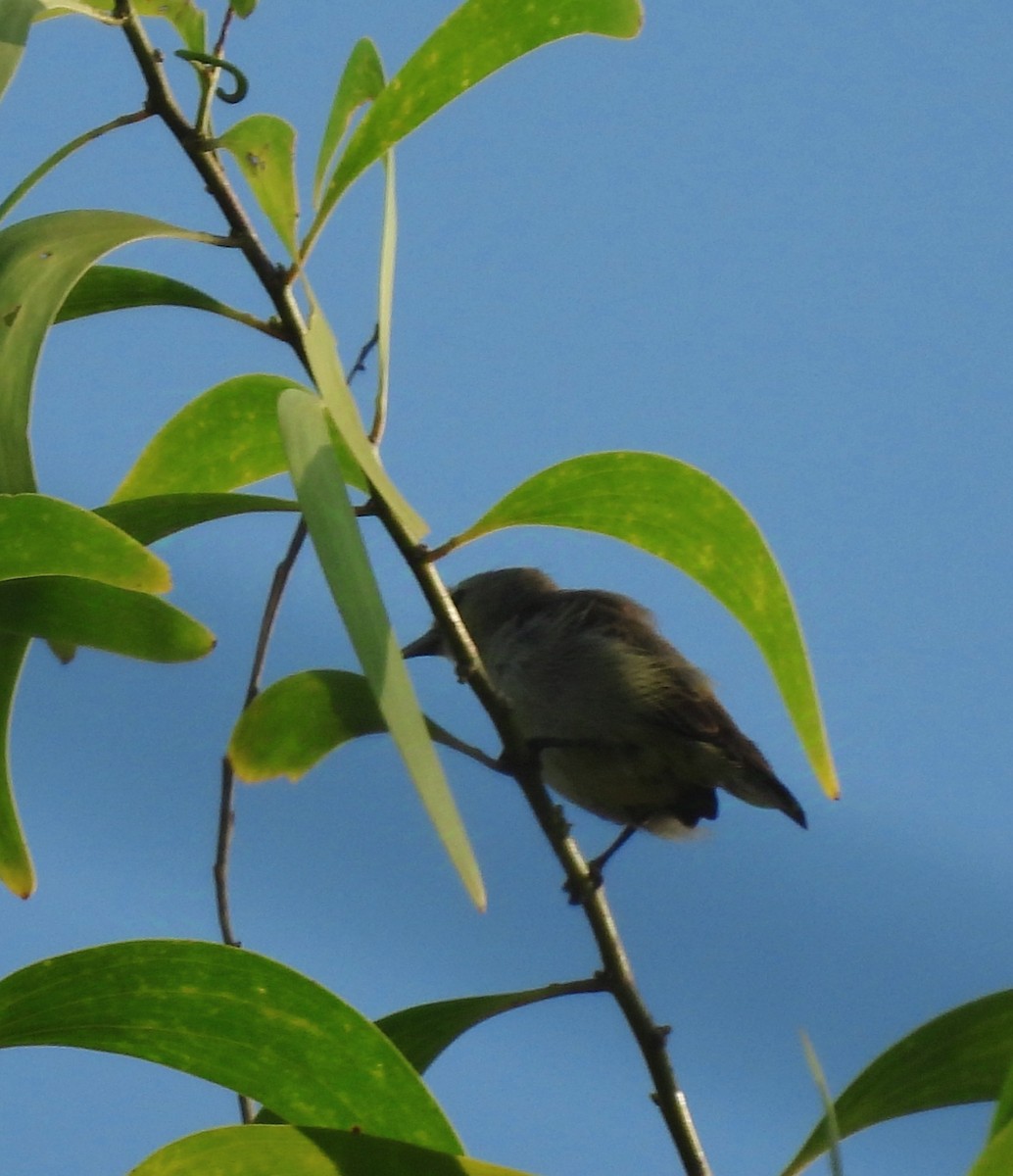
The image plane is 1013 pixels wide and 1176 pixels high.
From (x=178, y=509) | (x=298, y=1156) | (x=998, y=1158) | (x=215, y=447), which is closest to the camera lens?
(x=998, y=1158)

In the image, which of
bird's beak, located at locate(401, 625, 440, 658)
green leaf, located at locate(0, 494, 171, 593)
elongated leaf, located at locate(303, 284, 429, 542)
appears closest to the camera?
elongated leaf, located at locate(303, 284, 429, 542)

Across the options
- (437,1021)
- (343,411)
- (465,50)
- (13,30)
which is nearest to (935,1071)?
(437,1021)

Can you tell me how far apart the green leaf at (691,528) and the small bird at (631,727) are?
1260 millimetres

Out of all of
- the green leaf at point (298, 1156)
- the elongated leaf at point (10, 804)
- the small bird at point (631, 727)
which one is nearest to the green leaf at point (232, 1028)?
the green leaf at point (298, 1156)

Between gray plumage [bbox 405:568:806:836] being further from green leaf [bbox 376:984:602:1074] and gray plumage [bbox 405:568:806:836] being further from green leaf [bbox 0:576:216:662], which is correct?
green leaf [bbox 0:576:216:662]

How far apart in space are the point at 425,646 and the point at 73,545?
2.14 metres

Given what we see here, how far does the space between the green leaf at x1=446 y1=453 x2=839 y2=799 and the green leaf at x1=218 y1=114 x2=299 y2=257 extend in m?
0.24

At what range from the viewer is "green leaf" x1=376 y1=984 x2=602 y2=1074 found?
109cm

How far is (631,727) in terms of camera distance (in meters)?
2.46

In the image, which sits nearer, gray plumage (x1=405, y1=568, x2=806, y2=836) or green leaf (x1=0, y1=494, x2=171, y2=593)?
green leaf (x1=0, y1=494, x2=171, y2=593)

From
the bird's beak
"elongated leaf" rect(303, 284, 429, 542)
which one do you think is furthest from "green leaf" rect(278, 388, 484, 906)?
the bird's beak

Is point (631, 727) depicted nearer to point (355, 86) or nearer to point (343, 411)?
point (355, 86)

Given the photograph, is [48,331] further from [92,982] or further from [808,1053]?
[808,1053]

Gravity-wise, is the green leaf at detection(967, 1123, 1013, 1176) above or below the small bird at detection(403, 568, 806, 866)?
below
